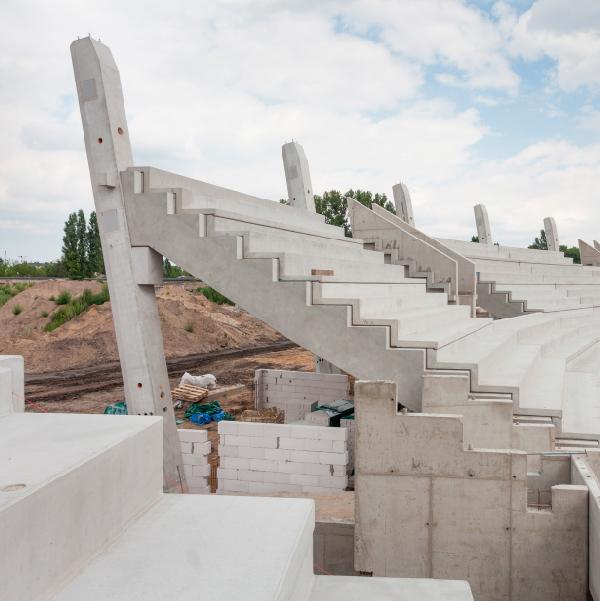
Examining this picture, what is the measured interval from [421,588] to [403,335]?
403 centimetres

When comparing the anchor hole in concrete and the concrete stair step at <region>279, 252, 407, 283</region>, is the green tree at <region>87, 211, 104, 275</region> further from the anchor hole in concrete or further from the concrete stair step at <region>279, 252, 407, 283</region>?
the anchor hole in concrete

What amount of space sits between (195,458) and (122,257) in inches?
121

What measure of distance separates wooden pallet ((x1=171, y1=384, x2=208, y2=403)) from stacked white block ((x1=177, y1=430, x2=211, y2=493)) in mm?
8996

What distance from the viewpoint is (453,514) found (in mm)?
5328

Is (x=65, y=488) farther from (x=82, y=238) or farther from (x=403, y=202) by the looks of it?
(x=82, y=238)

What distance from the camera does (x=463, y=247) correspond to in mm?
18672

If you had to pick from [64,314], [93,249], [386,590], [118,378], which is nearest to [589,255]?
[118,378]

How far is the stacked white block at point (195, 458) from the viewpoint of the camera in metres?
8.32

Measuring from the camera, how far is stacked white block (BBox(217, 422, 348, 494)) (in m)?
7.65

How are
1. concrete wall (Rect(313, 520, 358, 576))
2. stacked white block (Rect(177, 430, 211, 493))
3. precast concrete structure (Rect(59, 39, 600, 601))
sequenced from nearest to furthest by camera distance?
precast concrete structure (Rect(59, 39, 600, 601)) → concrete wall (Rect(313, 520, 358, 576)) → stacked white block (Rect(177, 430, 211, 493))

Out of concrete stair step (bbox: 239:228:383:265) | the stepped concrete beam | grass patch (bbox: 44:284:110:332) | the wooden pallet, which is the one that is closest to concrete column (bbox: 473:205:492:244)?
the stepped concrete beam

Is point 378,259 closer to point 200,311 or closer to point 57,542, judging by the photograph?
point 57,542

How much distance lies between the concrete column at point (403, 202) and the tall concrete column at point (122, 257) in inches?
531

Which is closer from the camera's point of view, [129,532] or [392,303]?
[129,532]
